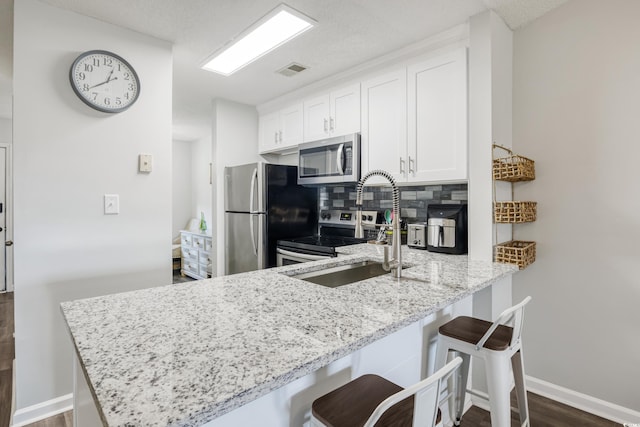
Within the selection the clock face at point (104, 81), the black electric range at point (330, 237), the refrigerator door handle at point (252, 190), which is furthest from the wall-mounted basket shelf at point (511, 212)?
the clock face at point (104, 81)

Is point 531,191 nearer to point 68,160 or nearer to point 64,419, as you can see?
point 68,160

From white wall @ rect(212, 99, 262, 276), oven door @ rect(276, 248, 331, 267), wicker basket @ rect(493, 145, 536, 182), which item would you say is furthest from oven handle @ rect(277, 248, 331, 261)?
wicker basket @ rect(493, 145, 536, 182)

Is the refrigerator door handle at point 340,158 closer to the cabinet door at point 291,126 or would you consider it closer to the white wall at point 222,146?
the cabinet door at point 291,126

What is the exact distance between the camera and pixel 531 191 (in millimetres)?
2059

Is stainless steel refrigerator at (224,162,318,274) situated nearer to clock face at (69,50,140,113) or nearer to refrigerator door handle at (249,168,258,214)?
refrigerator door handle at (249,168,258,214)

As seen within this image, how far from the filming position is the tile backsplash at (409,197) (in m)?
2.45

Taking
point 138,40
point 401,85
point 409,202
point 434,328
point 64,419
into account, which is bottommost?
point 64,419

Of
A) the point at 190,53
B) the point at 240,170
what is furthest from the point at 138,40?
the point at 240,170

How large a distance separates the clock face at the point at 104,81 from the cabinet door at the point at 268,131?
5.11 feet

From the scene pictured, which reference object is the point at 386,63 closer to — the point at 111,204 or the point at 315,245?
the point at 315,245

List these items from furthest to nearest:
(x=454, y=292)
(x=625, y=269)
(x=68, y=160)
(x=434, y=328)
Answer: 1. (x=68, y=160)
2. (x=625, y=269)
3. (x=434, y=328)
4. (x=454, y=292)

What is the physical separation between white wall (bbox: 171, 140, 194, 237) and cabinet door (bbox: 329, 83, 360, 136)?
13.3 feet

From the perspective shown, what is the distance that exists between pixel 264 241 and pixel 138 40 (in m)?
1.75

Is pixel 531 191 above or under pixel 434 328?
above
